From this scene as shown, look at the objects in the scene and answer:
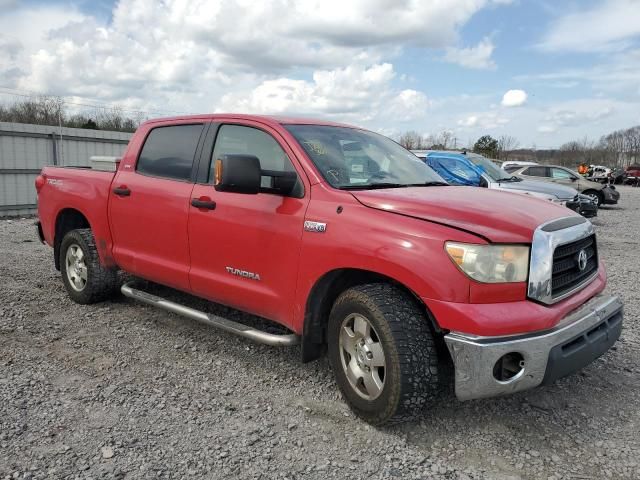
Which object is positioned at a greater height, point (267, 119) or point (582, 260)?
point (267, 119)

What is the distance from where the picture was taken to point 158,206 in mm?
4402

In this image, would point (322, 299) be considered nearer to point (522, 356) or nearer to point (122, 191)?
point (522, 356)

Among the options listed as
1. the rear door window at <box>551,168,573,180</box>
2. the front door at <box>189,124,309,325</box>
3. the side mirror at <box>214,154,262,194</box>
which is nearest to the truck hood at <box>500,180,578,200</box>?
the rear door window at <box>551,168,573,180</box>

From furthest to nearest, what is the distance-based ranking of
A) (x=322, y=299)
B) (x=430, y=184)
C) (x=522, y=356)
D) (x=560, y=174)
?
1. (x=560, y=174)
2. (x=430, y=184)
3. (x=322, y=299)
4. (x=522, y=356)

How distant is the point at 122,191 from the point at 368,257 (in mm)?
2692

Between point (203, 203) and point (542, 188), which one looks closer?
point (203, 203)

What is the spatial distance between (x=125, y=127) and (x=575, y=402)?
23.4m

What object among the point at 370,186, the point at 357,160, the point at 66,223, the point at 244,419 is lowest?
the point at 244,419

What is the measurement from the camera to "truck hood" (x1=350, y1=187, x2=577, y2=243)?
2.87 m

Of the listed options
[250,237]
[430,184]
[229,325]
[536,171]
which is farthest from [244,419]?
[536,171]

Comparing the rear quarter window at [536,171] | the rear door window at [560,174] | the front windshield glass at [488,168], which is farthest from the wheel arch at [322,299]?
the rear door window at [560,174]

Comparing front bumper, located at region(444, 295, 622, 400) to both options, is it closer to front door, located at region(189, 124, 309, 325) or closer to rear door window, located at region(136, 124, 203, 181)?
front door, located at region(189, 124, 309, 325)

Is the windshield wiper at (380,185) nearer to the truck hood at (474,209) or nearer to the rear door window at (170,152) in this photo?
the truck hood at (474,209)

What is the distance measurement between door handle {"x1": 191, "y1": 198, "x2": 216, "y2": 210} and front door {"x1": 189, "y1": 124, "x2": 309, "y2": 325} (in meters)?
0.02
